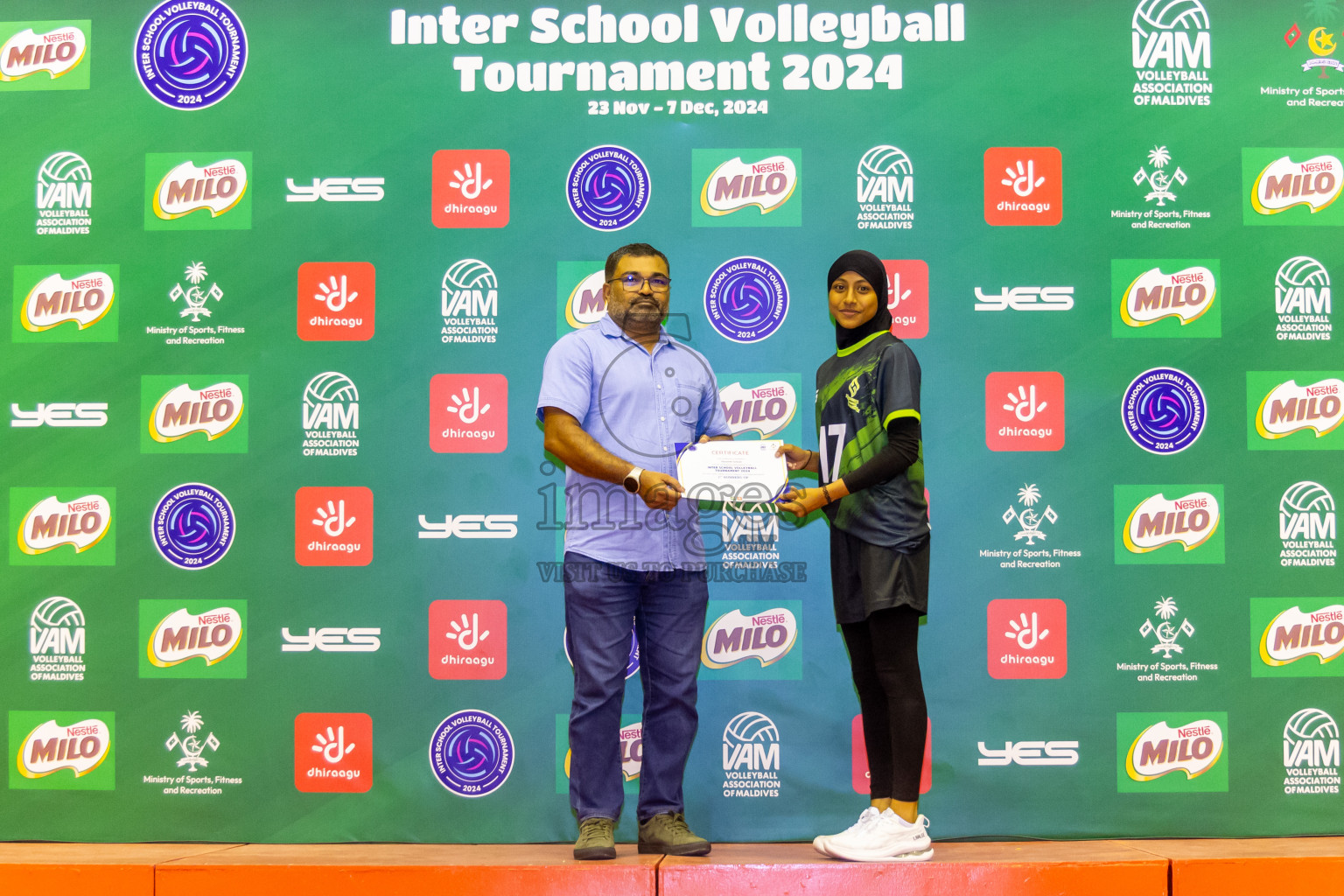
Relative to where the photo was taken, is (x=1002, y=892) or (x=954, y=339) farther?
(x=954, y=339)

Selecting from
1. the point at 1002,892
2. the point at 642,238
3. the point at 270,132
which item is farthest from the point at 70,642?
the point at 1002,892

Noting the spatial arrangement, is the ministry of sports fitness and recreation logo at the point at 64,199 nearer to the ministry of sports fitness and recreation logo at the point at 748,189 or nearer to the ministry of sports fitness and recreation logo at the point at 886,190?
the ministry of sports fitness and recreation logo at the point at 748,189

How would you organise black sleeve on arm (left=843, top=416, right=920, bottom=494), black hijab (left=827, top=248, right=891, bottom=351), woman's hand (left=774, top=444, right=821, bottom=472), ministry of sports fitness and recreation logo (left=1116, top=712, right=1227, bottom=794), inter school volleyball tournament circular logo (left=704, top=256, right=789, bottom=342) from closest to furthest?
black sleeve on arm (left=843, top=416, right=920, bottom=494)
black hijab (left=827, top=248, right=891, bottom=351)
woman's hand (left=774, top=444, right=821, bottom=472)
ministry of sports fitness and recreation logo (left=1116, top=712, right=1227, bottom=794)
inter school volleyball tournament circular logo (left=704, top=256, right=789, bottom=342)

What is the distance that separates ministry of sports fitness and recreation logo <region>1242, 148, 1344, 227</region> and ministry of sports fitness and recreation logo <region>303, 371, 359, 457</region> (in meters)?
3.09

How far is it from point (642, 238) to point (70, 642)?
236 cm

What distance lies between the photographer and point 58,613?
3.10 metres

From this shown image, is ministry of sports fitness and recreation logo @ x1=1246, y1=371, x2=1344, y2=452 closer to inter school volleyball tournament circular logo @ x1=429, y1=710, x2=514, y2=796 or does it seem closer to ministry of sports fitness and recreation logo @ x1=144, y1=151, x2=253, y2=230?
inter school volleyball tournament circular logo @ x1=429, y1=710, x2=514, y2=796

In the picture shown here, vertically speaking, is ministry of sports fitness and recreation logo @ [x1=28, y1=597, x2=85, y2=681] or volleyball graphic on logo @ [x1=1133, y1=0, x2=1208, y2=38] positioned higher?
volleyball graphic on logo @ [x1=1133, y1=0, x2=1208, y2=38]

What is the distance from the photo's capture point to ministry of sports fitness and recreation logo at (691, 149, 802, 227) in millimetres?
3113

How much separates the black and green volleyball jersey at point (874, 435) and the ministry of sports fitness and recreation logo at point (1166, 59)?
1459mm

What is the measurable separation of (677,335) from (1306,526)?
2190mm

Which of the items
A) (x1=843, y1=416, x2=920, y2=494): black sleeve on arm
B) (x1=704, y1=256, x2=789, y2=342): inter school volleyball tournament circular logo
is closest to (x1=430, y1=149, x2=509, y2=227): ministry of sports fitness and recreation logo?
(x1=704, y1=256, x2=789, y2=342): inter school volleyball tournament circular logo

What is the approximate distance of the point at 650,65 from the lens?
10.4ft

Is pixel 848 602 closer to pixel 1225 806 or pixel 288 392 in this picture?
pixel 1225 806
